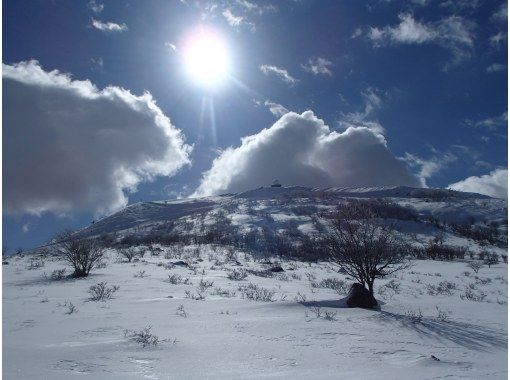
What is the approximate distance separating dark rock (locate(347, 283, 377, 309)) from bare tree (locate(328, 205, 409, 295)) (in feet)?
5.27

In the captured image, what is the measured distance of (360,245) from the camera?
12.5 meters

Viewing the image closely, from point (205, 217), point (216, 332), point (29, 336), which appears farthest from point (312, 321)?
point (205, 217)

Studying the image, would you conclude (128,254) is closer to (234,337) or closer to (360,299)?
(360,299)

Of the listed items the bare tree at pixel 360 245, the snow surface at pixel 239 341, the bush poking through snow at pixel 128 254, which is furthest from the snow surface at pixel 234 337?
the bush poking through snow at pixel 128 254

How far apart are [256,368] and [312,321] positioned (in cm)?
306

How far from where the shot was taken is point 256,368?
503cm

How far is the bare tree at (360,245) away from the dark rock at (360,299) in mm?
1606

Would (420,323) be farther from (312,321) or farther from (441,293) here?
(441,293)

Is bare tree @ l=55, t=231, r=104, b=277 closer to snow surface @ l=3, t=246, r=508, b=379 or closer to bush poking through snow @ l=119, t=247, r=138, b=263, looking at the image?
snow surface @ l=3, t=246, r=508, b=379

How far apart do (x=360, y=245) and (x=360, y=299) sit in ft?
8.52

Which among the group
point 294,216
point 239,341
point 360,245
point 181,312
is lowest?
point 239,341

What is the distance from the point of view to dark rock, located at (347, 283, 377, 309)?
10219mm

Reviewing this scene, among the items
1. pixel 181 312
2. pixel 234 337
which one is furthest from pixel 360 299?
pixel 234 337

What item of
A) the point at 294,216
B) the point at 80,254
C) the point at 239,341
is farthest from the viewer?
the point at 294,216
